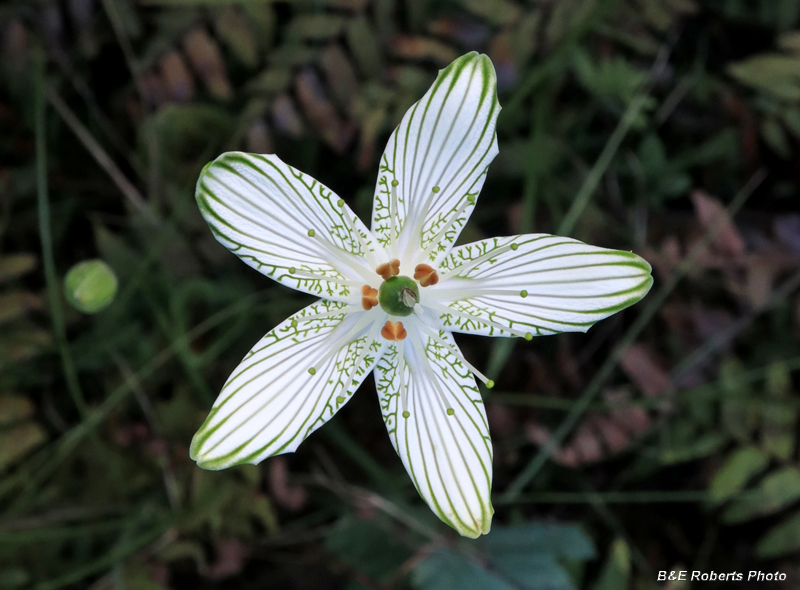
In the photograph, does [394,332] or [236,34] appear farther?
[236,34]

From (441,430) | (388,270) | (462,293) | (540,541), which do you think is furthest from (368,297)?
(540,541)

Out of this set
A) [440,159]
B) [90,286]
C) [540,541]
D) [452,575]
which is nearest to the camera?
[440,159]

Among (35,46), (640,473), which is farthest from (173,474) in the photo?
(640,473)

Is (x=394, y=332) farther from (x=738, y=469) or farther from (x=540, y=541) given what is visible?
(x=738, y=469)

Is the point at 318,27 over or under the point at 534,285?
over

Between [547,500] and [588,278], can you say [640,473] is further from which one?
[588,278]

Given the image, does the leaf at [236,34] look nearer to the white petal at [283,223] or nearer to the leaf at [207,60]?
the leaf at [207,60]

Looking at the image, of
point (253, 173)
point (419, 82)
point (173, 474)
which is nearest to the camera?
point (253, 173)

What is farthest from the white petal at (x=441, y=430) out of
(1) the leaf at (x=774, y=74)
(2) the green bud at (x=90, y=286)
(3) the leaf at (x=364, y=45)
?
(1) the leaf at (x=774, y=74)

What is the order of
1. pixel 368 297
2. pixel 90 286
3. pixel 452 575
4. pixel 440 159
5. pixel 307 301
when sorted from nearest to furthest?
pixel 440 159 < pixel 368 297 < pixel 90 286 < pixel 452 575 < pixel 307 301
